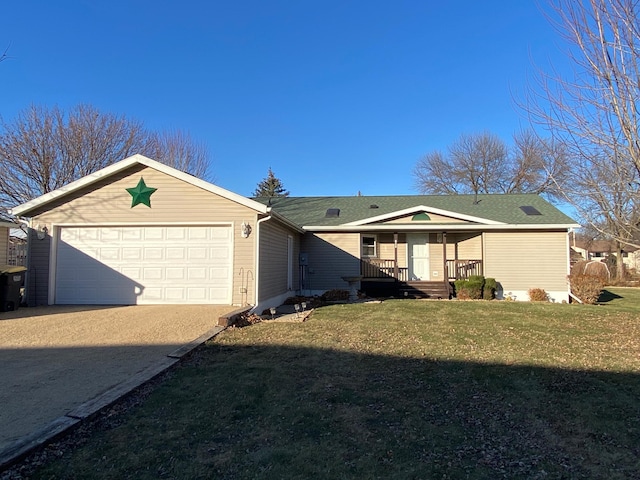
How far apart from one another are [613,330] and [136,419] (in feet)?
27.6

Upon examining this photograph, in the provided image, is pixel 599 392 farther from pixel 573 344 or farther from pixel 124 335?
pixel 124 335

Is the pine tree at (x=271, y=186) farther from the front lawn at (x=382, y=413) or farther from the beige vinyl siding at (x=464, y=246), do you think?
the front lawn at (x=382, y=413)

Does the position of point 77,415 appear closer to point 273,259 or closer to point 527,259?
point 273,259

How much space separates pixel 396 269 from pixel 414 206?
307 cm

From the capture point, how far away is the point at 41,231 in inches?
393

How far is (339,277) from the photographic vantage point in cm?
1435

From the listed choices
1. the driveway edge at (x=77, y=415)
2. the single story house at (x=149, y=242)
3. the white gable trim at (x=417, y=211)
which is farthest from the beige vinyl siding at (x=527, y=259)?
the driveway edge at (x=77, y=415)

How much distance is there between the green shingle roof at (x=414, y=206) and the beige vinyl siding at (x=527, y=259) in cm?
58

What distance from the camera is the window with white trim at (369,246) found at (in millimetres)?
15430

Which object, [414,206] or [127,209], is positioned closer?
[127,209]

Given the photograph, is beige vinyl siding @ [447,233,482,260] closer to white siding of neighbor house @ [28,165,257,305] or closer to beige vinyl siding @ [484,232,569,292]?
beige vinyl siding @ [484,232,569,292]

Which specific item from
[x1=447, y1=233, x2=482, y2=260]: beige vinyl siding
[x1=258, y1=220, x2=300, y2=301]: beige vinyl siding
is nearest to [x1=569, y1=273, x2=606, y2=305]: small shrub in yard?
[x1=447, y1=233, x2=482, y2=260]: beige vinyl siding

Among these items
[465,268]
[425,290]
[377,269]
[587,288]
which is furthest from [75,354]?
[587,288]

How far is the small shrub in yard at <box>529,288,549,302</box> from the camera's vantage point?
43.5 ft
